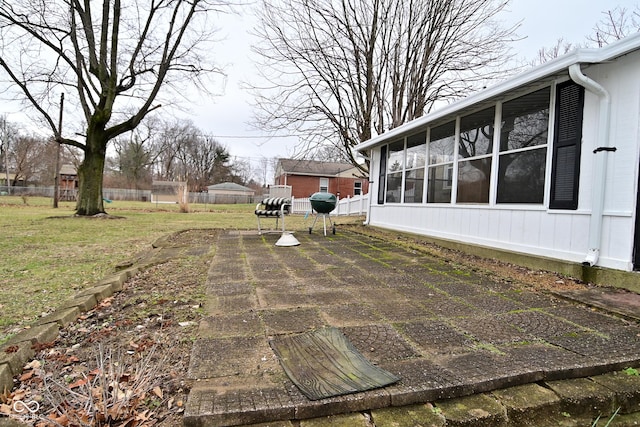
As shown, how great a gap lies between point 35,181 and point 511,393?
55.0 meters

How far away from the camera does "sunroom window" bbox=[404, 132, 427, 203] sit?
626cm

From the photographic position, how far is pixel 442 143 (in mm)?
5734

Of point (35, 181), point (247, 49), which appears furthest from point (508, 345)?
point (35, 181)

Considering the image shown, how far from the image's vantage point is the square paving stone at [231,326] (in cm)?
199

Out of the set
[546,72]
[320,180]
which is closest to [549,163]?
[546,72]

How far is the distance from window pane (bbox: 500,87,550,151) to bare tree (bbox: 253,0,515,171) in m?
6.21

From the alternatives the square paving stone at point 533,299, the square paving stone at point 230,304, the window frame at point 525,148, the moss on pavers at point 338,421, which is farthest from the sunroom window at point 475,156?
the moss on pavers at point 338,421

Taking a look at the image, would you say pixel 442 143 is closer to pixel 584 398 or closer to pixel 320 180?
pixel 584 398

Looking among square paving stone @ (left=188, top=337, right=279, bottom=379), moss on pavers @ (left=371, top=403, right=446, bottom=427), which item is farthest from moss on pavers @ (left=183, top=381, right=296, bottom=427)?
moss on pavers @ (left=371, top=403, right=446, bottom=427)

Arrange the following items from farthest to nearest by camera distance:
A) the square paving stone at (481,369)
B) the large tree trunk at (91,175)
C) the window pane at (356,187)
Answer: the window pane at (356,187) < the large tree trunk at (91,175) < the square paving stone at (481,369)

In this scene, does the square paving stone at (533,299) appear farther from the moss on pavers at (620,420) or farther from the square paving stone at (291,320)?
the square paving stone at (291,320)

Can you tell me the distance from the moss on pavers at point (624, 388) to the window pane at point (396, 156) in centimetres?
567

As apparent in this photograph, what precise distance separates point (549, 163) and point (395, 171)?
369cm

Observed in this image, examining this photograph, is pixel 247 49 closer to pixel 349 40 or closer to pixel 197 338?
pixel 349 40
